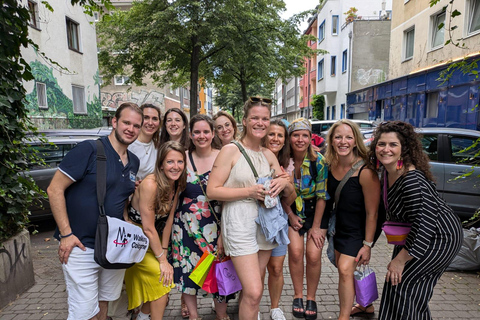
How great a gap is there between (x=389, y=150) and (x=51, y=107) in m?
14.4

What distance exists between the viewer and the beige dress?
7.70 ft

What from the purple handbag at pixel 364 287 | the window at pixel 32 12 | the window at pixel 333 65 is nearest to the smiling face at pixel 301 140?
the purple handbag at pixel 364 287

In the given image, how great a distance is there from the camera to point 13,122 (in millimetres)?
3311

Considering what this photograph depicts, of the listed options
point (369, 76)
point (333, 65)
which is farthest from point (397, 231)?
point (333, 65)

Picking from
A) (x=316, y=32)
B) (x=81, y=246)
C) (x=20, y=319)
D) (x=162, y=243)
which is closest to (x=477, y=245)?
(x=162, y=243)

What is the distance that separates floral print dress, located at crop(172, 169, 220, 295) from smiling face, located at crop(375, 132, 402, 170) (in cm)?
145

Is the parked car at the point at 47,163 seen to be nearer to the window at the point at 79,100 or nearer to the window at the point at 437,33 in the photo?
the window at the point at 79,100

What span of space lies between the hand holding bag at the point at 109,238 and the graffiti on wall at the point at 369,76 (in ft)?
79.1

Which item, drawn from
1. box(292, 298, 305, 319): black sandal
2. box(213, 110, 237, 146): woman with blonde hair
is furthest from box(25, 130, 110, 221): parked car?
box(292, 298, 305, 319): black sandal

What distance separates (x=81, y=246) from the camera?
218cm

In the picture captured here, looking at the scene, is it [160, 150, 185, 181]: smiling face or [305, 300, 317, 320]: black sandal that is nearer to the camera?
[160, 150, 185, 181]: smiling face

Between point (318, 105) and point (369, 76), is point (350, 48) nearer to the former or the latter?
point (369, 76)

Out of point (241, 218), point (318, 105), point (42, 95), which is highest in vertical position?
point (318, 105)

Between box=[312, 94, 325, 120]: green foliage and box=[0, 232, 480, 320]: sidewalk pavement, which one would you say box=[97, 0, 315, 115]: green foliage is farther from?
box=[312, 94, 325, 120]: green foliage
